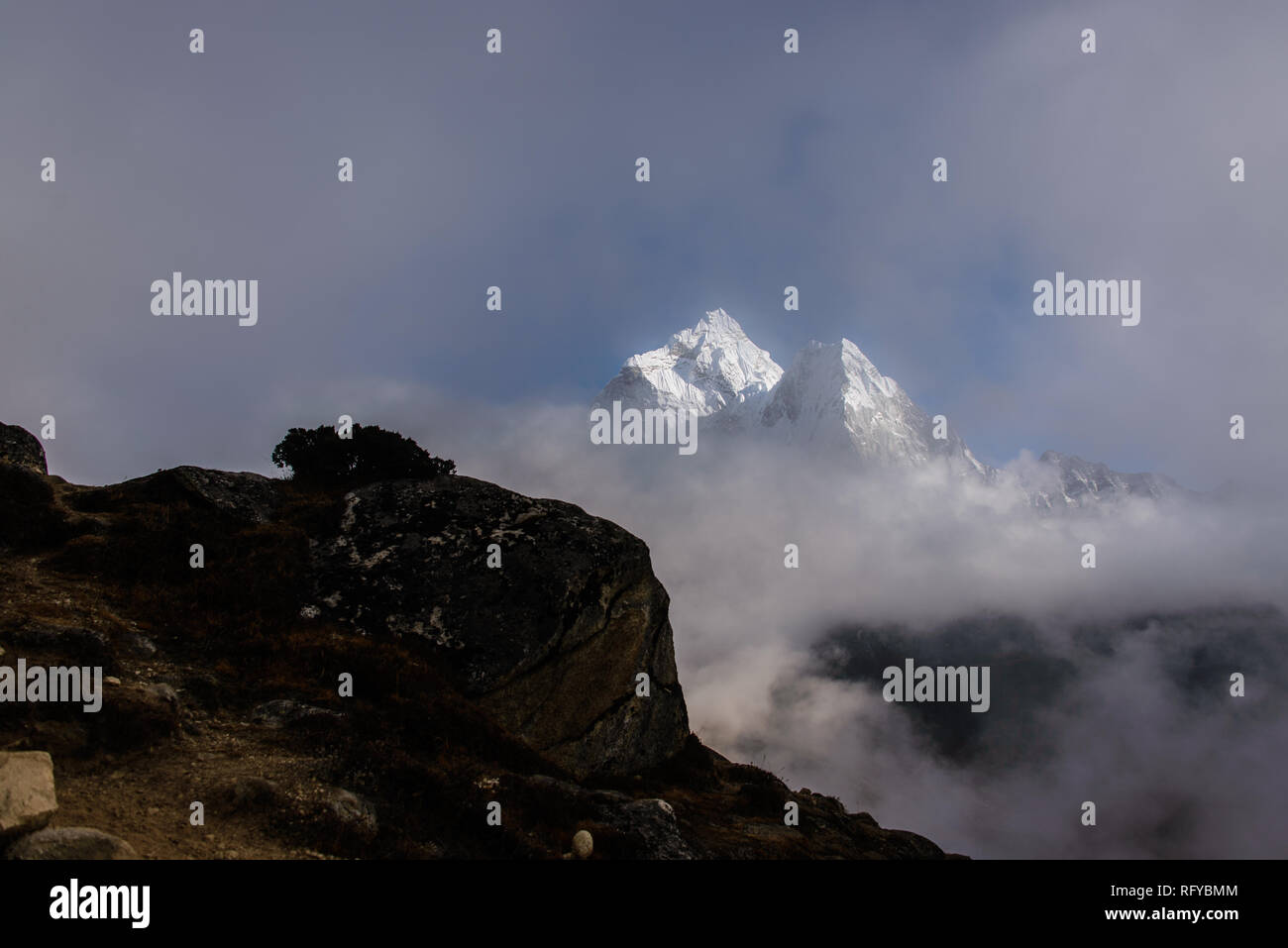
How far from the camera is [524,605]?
18.4 metres

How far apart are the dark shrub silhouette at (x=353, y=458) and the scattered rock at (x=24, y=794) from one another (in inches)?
677

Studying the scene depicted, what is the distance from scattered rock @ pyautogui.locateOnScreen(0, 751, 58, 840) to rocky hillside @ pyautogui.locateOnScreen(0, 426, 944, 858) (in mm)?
30

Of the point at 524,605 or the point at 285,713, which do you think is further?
the point at 524,605

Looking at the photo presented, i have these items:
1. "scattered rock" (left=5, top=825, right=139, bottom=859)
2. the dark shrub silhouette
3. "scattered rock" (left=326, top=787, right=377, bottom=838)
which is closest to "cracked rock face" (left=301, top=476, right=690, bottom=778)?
the dark shrub silhouette

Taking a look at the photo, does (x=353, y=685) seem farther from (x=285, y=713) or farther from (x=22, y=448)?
(x=22, y=448)

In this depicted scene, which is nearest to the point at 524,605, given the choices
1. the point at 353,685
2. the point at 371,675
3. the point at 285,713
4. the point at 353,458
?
the point at 371,675

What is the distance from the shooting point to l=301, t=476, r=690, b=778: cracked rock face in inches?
677

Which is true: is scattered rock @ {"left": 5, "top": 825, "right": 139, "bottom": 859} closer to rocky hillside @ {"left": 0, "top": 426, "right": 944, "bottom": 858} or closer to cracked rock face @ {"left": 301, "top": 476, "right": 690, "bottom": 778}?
rocky hillside @ {"left": 0, "top": 426, "right": 944, "bottom": 858}

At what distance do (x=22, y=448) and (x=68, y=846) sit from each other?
21695mm

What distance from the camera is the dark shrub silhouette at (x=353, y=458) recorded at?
979 inches

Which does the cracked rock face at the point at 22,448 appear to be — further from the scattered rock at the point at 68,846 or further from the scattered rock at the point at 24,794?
the scattered rock at the point at 68,846
